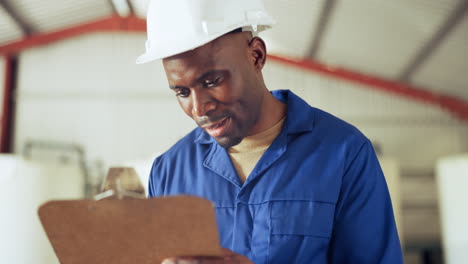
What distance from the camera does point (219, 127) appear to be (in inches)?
55.1

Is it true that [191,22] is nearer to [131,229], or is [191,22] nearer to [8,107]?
[131,229]

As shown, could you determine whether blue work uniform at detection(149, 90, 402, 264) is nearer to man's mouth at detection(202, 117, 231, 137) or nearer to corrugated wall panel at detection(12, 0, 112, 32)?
man's mouth at detection(202, 117, 231, 137)

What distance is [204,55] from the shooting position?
134 centimetres

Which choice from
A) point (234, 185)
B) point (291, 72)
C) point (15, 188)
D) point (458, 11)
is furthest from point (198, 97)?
point (291, 72)

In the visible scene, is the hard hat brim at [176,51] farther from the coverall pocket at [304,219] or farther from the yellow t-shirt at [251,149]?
the coverall pocket at [304,219]

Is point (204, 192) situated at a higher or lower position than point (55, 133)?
lower

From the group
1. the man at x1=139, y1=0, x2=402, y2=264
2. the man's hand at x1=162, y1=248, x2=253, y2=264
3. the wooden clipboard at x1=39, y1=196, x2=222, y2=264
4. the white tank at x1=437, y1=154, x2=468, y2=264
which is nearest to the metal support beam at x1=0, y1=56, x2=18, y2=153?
the white tank at x1=437, y1=154, x2=468, y2=264

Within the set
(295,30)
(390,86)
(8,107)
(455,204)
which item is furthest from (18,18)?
(455,204)

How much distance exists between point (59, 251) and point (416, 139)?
904 centimetres

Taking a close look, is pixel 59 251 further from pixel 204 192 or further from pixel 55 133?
pixel 55 133

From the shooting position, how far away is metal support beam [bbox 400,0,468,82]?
644 cm

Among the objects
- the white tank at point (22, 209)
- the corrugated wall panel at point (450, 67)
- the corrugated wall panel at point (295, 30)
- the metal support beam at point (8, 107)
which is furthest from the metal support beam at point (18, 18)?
the corrugated wall panel at point (450, 67)

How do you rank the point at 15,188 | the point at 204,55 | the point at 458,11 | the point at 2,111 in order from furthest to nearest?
the point at 2,111
the point at 458,11
the point at 15,188
the point at 204,55

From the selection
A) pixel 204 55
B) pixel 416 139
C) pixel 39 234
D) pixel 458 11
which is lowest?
pixel 39 234
